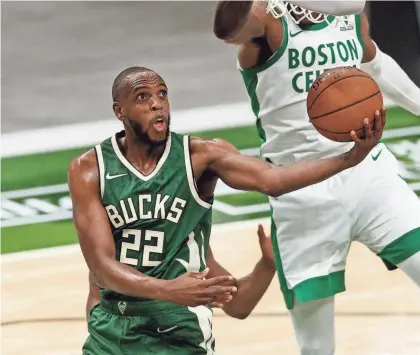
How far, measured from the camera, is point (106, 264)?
3434 millimetres

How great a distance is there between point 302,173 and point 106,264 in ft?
2.33

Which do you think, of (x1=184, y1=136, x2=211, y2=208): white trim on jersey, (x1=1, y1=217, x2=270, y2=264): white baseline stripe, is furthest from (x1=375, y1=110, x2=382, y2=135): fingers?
(x1=1, y1=217, x2=270, y2=264): white baseline stripe

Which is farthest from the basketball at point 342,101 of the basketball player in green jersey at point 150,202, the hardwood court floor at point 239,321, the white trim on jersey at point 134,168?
the hardwood court floor at point 239,321

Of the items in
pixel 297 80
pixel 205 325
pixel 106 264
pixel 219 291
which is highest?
pixel 297 80

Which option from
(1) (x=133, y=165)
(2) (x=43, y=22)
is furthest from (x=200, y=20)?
(1) (x=133, y=165)

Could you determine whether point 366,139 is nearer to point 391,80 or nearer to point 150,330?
point 150,330

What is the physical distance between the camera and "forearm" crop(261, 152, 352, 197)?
342 centimetres

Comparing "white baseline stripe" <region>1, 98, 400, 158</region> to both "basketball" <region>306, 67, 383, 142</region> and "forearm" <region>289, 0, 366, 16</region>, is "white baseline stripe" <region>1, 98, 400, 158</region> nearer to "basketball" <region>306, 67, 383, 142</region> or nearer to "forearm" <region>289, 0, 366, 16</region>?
"forearm" <region>289, 0, 366, 16</region>

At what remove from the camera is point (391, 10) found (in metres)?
8.87

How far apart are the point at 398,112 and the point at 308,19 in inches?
176

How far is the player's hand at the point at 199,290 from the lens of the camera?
10.3ft

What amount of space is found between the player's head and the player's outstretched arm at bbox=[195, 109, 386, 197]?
0.56 ft

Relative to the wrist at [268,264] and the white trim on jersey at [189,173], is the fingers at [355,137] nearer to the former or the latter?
the white trim on jersey at [189,173]

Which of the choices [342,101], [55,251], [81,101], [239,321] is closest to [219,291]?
[342,101]
